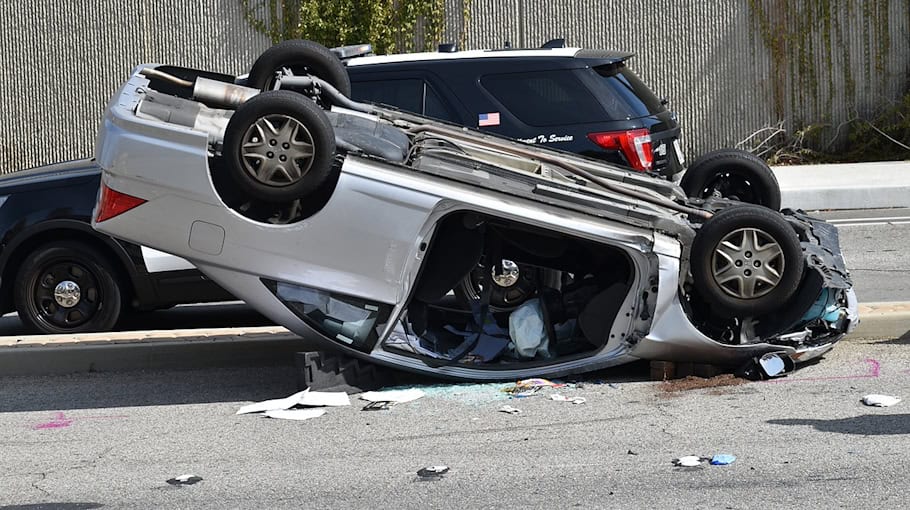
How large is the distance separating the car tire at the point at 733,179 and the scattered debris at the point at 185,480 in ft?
13.9

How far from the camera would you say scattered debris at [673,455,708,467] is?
17.9 feet

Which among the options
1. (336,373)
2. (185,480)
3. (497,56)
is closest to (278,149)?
(336,373)

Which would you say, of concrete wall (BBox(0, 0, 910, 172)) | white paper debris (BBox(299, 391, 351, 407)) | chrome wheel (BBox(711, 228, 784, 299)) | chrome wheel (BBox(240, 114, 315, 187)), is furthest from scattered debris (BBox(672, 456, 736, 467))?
concrete wall (BBox(0, 0, 910, 172))

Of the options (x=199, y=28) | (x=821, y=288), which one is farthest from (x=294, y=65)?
(x=199, y=28)

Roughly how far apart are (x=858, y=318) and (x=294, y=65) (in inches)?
149

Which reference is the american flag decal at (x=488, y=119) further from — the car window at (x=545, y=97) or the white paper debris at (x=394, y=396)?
the white paper debris at (x=394, y=396)

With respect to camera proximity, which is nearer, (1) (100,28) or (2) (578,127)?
(2) (578,127)

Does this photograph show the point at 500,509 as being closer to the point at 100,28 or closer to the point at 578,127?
the point at 578,127

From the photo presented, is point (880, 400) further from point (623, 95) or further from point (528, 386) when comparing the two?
point (623, 95)

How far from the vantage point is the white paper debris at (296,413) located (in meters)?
6.51

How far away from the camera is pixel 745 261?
6609mm

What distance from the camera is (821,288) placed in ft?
21.9

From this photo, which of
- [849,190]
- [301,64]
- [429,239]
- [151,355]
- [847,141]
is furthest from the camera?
[847,141]

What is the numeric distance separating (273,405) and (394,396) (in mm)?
645
